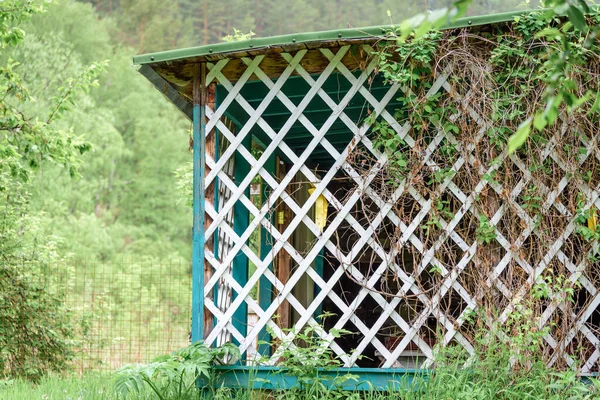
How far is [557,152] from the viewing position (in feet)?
11.5

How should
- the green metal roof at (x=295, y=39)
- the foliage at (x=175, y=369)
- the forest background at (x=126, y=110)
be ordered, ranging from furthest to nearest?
the forest background at (x=126, y=110) < the green metal roof at (x=295, y=39) < the foliage at (x=175, y=369)

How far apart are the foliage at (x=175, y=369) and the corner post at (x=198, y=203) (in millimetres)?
164

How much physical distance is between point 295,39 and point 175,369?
1.79 m

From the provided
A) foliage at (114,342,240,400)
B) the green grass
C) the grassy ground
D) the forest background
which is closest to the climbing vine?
the grassy ground

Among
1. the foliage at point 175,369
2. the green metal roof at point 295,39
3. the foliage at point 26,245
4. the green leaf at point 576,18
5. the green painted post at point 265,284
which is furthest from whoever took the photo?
the foliage at point 26,245

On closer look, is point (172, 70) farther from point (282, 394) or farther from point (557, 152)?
point (557, 152)

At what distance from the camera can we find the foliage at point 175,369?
3113 millimetres

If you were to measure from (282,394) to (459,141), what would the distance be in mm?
1644

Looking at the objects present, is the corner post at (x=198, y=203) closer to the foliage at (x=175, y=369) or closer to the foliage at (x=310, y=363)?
the foliage at (x=175, y=369)

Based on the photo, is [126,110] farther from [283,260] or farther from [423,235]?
[423,235]

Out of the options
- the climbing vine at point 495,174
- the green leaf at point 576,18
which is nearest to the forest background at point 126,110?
the climbing vine at point 495,174

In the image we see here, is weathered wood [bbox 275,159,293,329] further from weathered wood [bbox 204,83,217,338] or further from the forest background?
the forest background

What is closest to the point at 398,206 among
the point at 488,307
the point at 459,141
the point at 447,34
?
the point at 459,141

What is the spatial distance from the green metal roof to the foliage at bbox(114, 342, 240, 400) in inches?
61.1
